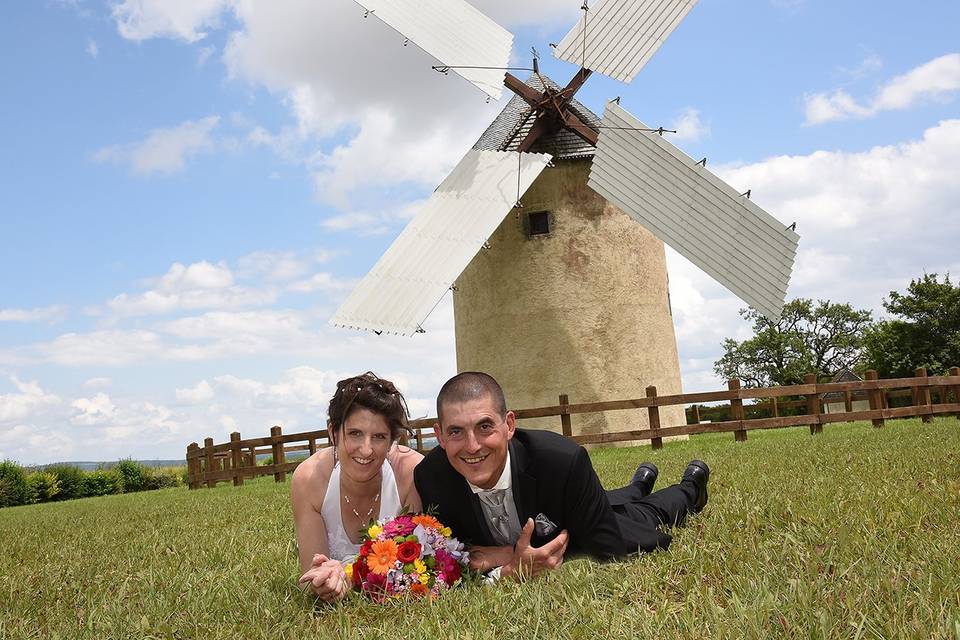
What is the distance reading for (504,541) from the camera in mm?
3545

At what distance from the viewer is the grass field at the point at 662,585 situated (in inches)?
87.6

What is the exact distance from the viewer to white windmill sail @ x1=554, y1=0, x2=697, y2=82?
12.9m

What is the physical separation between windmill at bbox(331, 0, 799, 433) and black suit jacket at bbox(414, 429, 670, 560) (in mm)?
8004

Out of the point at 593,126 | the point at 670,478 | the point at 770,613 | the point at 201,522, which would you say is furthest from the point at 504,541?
the point at 593,126

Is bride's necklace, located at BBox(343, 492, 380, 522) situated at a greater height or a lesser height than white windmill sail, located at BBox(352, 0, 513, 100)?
lesser

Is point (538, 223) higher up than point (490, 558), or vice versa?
point (538, 223)

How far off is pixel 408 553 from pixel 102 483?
23990mm

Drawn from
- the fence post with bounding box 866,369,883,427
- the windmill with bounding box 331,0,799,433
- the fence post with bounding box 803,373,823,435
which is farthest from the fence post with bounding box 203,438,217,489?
the fence post with bounding box 866,369,883,427

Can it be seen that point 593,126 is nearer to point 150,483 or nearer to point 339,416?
point 339,416

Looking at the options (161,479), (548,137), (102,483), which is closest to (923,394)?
(548,137)

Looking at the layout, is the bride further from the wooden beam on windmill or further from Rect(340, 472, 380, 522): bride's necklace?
the wooden beam on windmill

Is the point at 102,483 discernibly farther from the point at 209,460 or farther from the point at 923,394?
the point at 923,394

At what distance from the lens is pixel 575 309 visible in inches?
553

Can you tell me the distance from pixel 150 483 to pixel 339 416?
2429 cm
